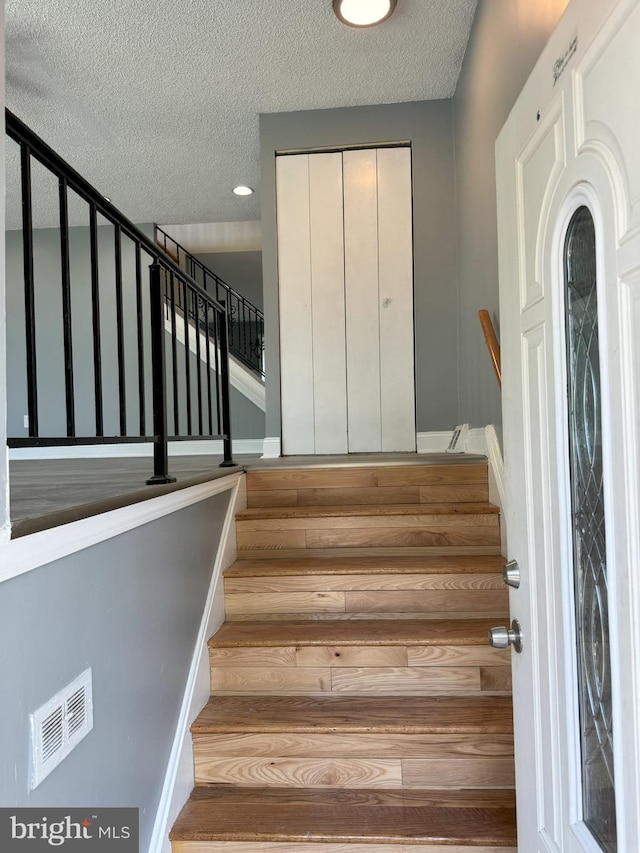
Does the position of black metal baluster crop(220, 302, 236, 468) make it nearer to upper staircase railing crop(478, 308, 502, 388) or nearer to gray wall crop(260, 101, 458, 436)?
upper staircase railing crop(478, 308, 502, 388)

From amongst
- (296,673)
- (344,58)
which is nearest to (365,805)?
(296,673)

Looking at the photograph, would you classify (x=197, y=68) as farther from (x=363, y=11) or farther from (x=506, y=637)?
(x=506, y=637)

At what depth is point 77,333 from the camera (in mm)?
5828

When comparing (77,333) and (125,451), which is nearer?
(125,451)

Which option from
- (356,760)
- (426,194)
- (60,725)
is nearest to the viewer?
(60,725)

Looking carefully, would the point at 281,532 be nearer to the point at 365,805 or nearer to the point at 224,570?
the point at 224,570

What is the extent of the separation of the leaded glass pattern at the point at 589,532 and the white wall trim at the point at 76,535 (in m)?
0.90

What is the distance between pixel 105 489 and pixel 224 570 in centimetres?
81

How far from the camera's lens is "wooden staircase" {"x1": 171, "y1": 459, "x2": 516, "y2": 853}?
1.54 m

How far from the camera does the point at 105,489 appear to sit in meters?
1.55

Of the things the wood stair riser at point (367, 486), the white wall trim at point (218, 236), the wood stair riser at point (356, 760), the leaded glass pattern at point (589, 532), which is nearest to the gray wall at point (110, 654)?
the wood stair riser at point (356, 760)

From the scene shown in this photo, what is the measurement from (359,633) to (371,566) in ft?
0.98

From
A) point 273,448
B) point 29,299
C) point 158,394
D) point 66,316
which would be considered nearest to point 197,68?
point 273,448

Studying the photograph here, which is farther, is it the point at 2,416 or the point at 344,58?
the point at 344,58
